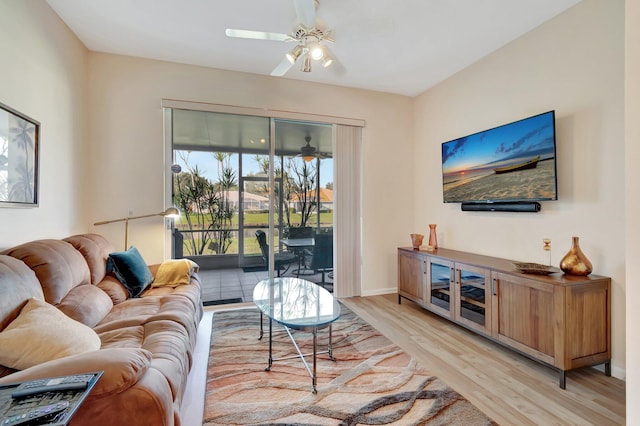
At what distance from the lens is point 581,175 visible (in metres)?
2.37

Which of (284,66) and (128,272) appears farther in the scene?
(284,66)

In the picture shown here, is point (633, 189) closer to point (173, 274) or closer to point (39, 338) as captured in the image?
point (39, 338)

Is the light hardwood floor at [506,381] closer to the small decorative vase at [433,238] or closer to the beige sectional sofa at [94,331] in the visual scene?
the small decorative vase at [433,238]

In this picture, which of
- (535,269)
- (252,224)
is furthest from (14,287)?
(535,269)

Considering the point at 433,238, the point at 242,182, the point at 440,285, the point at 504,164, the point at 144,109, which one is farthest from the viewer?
the point at 242,182

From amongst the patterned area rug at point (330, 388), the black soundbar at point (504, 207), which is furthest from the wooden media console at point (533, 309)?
the patterned area rug at point (330, 388)

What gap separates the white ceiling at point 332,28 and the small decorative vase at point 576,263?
6.31 ft

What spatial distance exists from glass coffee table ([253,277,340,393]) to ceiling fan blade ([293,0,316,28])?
2.08 meters

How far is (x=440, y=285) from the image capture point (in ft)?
10.3

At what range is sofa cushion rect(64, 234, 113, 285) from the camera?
7.63ft

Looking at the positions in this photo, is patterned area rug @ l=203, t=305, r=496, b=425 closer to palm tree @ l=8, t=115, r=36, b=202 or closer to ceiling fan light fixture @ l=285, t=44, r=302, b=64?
palm tree @ l=8, t=115, r=36, b=202

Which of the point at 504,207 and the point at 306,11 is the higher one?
the point at 306,11

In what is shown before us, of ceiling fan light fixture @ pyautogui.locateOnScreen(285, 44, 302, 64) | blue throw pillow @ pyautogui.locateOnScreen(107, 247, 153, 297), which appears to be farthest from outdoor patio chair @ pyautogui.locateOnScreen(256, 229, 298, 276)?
ceiling fan light fixture @ pyautogui.locateOnScreen(285, 44, 302, 64)

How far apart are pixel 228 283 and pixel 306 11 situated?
320 centimetres
